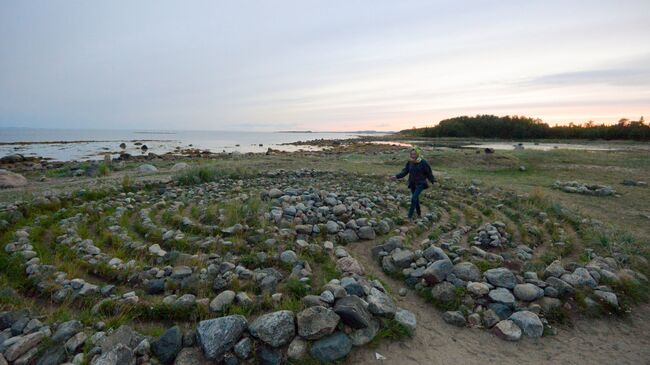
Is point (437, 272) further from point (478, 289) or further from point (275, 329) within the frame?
point (275, 329)

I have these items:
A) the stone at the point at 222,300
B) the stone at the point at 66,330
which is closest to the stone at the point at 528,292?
the stone at the point at 222,300

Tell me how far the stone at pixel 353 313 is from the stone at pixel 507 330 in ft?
5.77

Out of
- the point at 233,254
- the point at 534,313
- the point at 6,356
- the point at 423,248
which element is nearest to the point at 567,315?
the point at 534,313

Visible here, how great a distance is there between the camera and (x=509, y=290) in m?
5.02

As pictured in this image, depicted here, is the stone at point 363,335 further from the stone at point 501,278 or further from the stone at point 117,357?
the stone at point 117,357

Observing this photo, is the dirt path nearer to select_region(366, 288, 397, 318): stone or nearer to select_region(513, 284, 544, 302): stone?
select_region(366, 288, 397, 318): stone

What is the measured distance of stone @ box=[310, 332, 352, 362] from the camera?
366 centimetres

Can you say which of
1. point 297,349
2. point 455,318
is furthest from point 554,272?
point 297,349

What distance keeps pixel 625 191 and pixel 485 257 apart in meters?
11.8

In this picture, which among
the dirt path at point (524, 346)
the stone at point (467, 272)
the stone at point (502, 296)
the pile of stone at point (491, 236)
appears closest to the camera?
the dirt path at point (524, 346)

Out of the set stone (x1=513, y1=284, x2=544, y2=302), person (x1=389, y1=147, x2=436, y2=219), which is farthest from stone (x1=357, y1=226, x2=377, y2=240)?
stone (x1=513, y1=284, x2=544, y2=302)

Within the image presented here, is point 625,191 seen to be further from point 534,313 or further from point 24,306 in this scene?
point 24,306

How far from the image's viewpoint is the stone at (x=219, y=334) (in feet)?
11.8

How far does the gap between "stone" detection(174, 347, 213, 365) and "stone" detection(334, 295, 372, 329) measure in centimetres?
167
